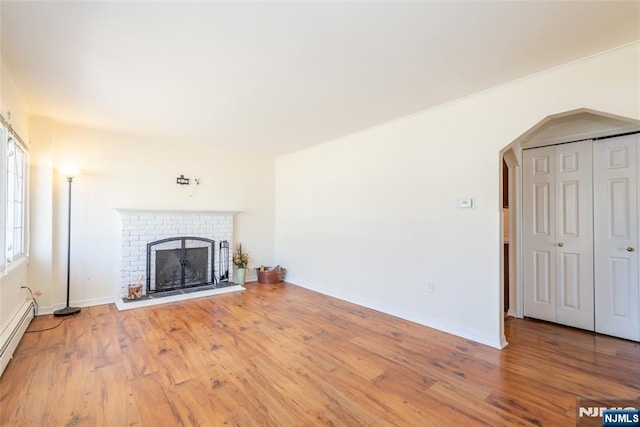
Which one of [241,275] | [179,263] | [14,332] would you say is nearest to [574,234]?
[241,275]

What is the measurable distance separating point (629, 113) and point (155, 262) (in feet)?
18.0

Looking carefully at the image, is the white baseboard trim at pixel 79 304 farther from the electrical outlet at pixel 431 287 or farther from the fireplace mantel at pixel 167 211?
the electrical outlet at pixel 431 287

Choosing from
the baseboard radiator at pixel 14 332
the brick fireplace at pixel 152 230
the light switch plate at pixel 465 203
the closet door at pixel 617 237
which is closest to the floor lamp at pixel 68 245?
the baseboard radiator at pixel 14 332

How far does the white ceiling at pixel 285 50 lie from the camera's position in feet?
5.75

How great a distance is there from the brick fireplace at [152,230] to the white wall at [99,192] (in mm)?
124

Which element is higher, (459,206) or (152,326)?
(459,206)

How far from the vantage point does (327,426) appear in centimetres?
170

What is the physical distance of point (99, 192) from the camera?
13.3ft

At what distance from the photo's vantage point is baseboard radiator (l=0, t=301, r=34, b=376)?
7.57 feet

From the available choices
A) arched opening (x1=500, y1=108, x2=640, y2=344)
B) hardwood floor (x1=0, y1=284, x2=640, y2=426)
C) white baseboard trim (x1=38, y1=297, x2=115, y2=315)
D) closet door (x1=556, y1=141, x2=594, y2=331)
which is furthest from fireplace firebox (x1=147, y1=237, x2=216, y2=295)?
closet door (x1=556, y1=141, x2=594, y2=331)

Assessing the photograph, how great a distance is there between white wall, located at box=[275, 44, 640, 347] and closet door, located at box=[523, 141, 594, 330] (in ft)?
3.68

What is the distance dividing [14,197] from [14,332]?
1332 mm

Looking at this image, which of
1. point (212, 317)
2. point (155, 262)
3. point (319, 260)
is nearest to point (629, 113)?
point (319, 260)

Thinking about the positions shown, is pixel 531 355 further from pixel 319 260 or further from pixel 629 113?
pixel 319 260
